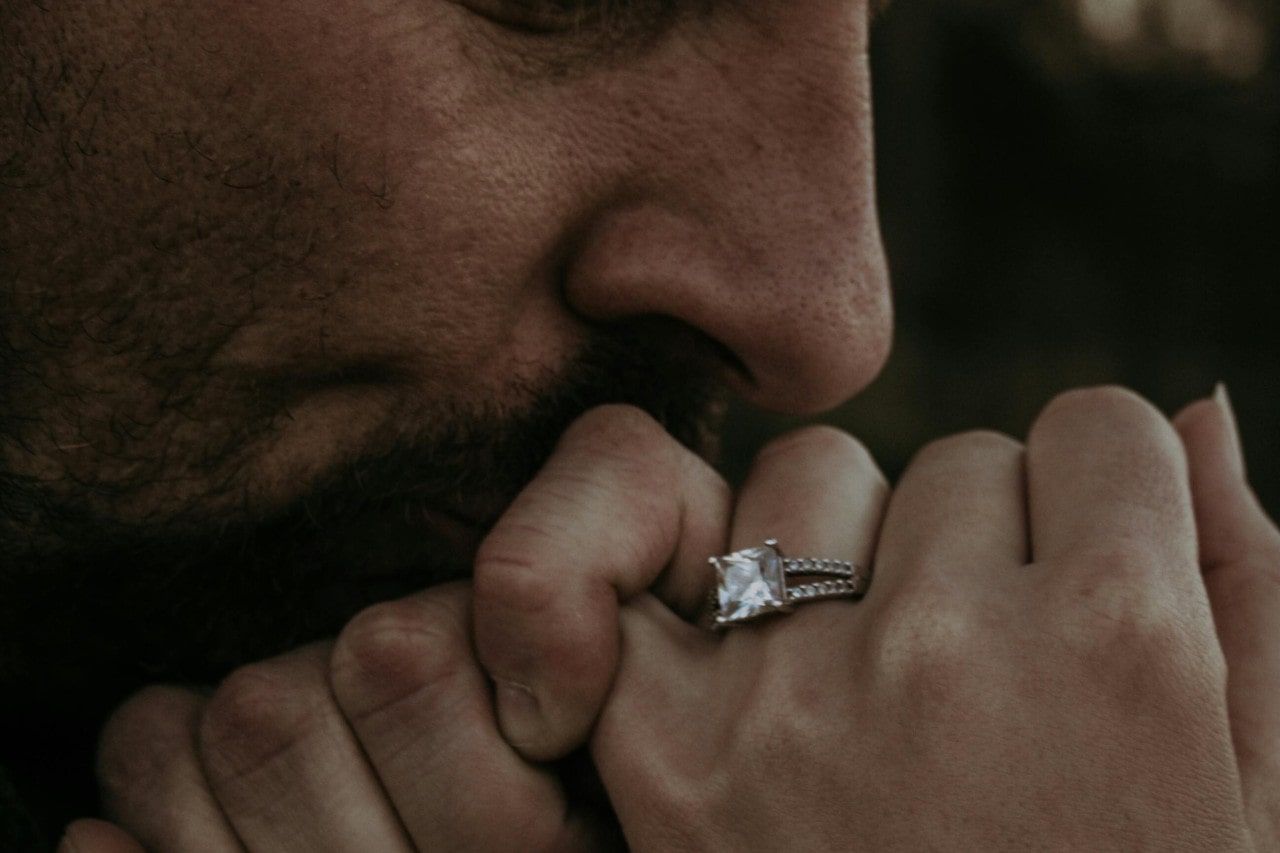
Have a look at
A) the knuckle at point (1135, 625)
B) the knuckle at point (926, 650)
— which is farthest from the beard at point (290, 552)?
the knuckle at point (1135, 625)

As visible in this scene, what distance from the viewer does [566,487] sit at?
1.21 metres

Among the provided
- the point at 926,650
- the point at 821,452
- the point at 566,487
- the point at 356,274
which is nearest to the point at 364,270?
the point at 356,274

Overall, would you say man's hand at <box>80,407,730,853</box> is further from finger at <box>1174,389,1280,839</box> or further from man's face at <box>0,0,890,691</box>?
finger at <box>1174,389,1280,839</box>

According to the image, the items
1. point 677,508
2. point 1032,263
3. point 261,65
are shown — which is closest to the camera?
point 261,65

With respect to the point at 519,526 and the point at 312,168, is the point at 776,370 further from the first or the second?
the point at 312,168

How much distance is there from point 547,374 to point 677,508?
8.4 inches

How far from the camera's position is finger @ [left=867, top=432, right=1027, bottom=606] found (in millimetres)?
1200

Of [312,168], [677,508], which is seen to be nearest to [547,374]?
[677,508]

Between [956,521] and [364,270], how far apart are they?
0.66 m

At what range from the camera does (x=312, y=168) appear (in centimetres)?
118

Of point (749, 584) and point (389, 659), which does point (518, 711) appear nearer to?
point (389, 659)

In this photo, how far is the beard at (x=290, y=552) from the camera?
131 cm

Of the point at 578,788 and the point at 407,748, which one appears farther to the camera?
the point at 578,788

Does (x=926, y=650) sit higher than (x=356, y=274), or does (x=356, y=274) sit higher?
(x=356, y=274)
